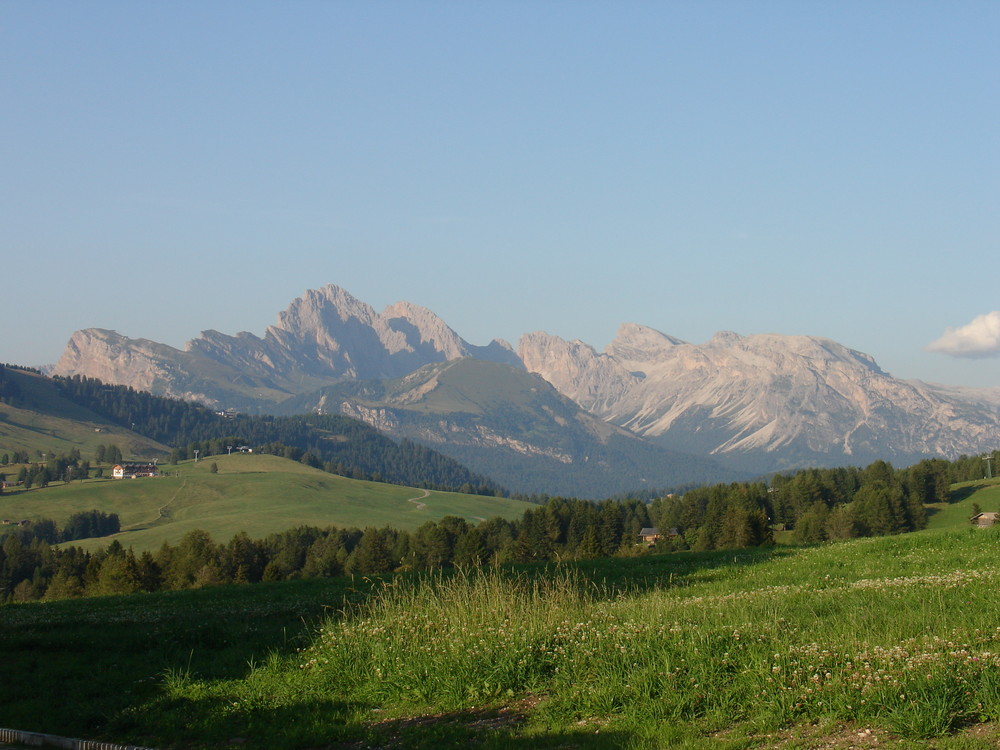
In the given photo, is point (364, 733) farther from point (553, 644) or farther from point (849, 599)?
point (849, 599)

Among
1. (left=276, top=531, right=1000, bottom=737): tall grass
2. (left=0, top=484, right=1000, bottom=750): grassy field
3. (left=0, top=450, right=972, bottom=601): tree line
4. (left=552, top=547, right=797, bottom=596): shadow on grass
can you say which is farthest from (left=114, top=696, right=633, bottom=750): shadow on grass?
(left=0, top=450, right=972, bottom=601): tree line

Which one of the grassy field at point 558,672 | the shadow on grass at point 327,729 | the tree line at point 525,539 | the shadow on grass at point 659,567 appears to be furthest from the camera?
the tree line at point 525,539

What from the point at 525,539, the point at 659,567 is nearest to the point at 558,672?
the point at 659,567

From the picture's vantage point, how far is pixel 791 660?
1337cm

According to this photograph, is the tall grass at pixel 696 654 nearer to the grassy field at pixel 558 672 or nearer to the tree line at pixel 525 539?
the grassy field at pixel 558 672

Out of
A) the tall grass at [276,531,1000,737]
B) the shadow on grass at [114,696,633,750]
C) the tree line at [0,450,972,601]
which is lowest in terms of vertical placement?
the tree line at [0,450,972,601]

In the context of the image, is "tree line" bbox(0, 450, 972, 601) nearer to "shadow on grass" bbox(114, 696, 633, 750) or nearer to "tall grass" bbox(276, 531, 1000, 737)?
"shadow on grass" bbox(114, 696, 633, 750)

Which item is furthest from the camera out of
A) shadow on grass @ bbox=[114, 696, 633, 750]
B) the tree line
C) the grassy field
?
the tree line

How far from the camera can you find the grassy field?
11914mm

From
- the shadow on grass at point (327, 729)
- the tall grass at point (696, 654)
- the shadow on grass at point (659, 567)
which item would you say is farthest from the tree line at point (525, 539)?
the tall grass at point (696, 654)

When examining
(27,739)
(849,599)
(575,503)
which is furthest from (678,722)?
(575,503)

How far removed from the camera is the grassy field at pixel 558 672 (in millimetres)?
11914

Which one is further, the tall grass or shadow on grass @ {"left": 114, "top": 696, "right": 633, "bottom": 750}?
shadow on grass @ {"left": 114, "top": 696, "right": 633, "bottom": 750}

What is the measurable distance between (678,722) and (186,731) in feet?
25.8
